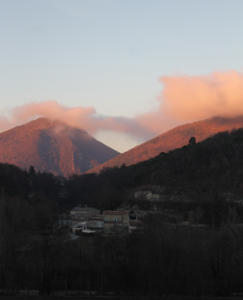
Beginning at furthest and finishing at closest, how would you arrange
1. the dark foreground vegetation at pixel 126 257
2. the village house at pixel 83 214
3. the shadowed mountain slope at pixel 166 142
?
the shadowed mountain slope at pixel 166 142 → the village house at pixel 83 214 → the dark foreground vegetation at pixel 126 257

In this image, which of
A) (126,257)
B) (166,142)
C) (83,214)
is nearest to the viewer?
(126,257)

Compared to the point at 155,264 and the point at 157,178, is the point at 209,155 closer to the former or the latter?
the point at 157,178

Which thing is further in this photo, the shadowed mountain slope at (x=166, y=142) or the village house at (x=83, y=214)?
the shadowed mountain slope at (x=166, y=142)

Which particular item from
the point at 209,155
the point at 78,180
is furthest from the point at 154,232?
the point at 78,180

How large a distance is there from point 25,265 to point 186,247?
1026 cm

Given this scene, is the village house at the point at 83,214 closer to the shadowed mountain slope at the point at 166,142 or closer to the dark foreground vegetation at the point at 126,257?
the dark foreground vegetation at the point at 126,257

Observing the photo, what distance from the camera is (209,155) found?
77812mm

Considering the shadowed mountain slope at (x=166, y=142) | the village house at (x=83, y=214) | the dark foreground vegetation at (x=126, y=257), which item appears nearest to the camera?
the dark foreground vegetation at (x=126, y=257)

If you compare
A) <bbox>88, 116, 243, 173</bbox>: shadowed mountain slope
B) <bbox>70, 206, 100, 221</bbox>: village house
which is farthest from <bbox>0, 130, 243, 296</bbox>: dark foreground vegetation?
<bbox>88, 116, 243, 173</bbox>: shadowed mountain slope

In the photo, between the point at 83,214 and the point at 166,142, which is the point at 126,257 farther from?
the point at 166,142

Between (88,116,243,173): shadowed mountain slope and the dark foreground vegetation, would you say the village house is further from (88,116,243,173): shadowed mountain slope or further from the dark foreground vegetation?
(88,116,243,173): shadowed mountain slope

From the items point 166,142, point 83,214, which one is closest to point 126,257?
point 83,214

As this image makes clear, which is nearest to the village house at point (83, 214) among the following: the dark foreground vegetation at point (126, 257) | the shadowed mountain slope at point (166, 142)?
the dark foreground vegetation at point (126, 257)

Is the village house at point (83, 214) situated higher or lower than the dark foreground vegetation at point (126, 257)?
higher
